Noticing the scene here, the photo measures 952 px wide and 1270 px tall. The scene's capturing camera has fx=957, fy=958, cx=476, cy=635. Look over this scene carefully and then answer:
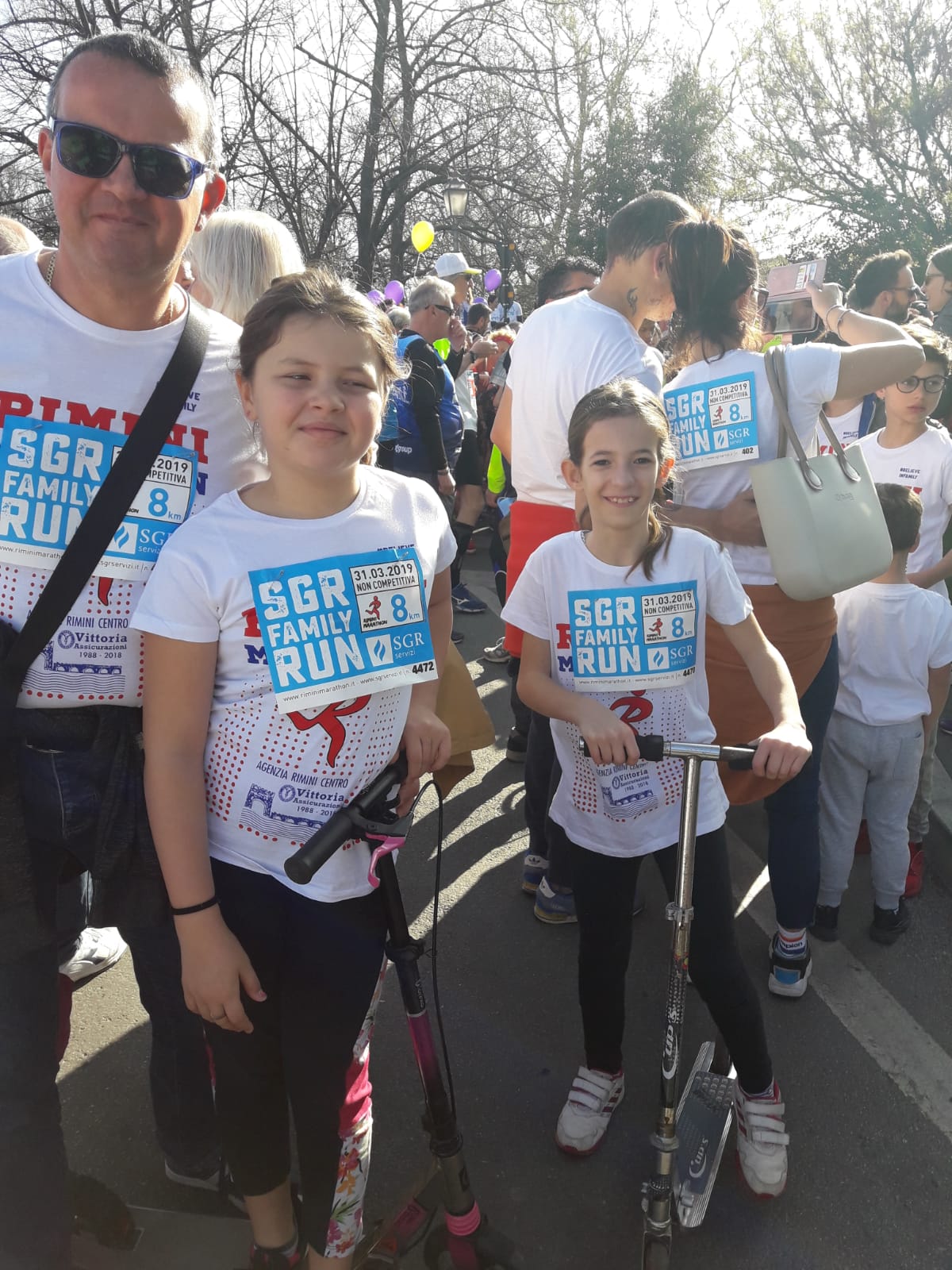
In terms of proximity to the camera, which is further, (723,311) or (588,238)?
(588,238)

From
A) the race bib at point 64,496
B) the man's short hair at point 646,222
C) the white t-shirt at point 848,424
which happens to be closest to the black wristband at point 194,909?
the race bib at point 64,496

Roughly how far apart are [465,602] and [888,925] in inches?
167

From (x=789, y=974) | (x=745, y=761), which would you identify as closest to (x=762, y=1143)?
(x=789, y=974)

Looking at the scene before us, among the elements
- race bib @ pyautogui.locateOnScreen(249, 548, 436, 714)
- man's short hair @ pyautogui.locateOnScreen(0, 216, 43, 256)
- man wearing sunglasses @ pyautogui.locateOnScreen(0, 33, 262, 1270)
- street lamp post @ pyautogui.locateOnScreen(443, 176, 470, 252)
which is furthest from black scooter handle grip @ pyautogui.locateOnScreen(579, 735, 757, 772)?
street lamp post @ pyautogui.locateOnScreen(443, 176, 470, 252)

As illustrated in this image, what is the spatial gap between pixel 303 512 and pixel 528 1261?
1.68m

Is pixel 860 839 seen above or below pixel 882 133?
below

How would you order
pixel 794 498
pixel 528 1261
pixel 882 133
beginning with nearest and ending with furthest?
pixel 528 1261 → pixel 794 498 → pixel 882 133

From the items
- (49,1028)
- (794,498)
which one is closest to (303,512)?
(49,1028)

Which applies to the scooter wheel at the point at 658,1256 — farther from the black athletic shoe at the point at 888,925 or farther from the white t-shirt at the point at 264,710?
the black athletic shoe at the point at 888,925

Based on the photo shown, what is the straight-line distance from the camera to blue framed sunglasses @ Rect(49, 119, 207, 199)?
1542mm

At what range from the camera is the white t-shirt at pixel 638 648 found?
2.14 meters

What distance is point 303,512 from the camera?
1647mm

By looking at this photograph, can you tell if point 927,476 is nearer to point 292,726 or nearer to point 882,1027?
point 882,1027

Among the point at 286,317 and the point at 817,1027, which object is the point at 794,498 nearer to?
the point at 286,317
